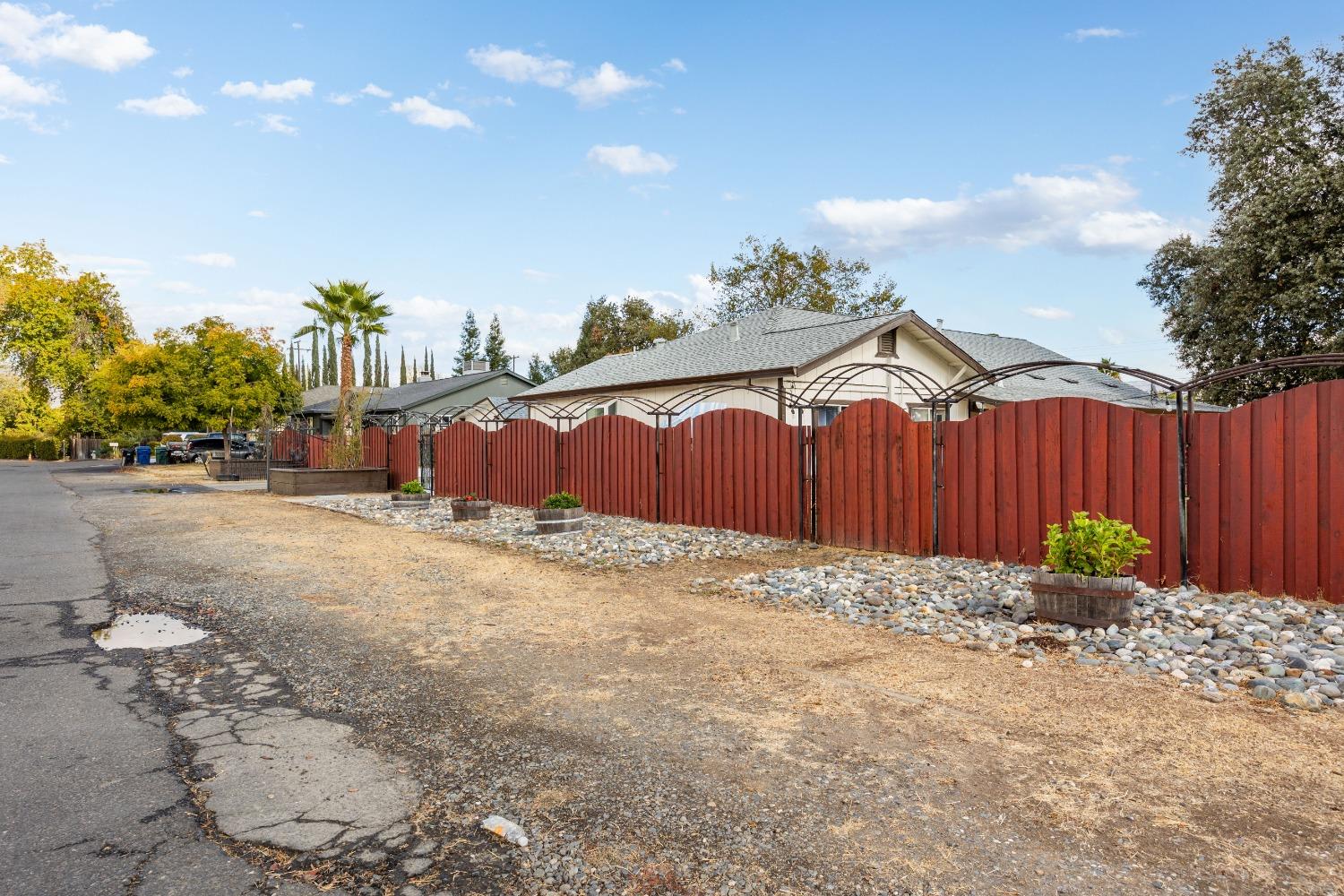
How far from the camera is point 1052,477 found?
8.27 meters

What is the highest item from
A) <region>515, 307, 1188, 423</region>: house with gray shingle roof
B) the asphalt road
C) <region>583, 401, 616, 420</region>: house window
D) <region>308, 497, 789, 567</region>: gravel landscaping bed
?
<region>515, 307, 1188, 423</region>: house with gray shingle roof

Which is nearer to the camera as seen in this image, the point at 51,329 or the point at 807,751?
the point at 807,751

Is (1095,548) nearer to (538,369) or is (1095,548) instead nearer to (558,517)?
(558,517)

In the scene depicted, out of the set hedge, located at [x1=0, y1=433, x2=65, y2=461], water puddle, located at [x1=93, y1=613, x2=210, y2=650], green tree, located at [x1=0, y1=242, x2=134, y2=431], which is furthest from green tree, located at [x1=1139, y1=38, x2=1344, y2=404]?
hedge, located at [x1=0, y1=433, x2=65, y2=461]

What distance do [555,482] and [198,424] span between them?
30986mm

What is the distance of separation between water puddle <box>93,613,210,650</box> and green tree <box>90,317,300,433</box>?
3247 cm

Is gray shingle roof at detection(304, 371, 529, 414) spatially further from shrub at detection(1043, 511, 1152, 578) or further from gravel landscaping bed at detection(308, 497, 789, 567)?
shrub at detection(1043, 511, 1152, 578)

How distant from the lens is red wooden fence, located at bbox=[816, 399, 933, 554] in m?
9.52

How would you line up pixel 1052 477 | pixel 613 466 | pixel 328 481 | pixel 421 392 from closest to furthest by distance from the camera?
pixel 1052 477, pixel 613 466, pixel 328 481, pixel 421 392

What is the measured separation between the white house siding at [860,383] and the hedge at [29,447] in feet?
181

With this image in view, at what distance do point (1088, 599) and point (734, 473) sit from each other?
6727 millimetres

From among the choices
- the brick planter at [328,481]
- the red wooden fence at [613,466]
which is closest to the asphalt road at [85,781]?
the red wooden fence at [613,466]

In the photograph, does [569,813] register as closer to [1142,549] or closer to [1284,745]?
[1284,745]

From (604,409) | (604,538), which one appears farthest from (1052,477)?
(604,409)
